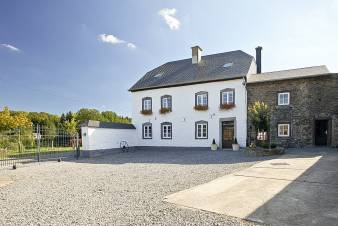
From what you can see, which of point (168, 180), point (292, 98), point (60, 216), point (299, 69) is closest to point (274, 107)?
point (292, 98)

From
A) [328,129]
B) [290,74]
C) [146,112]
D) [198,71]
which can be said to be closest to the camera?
[328,129]

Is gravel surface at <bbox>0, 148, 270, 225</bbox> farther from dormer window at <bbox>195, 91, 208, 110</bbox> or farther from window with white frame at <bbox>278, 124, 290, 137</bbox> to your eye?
dormer window at <bbox>195, 91, 208, 110</bbox>

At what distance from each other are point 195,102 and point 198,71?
297cm

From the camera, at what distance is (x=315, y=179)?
7109 millimetres

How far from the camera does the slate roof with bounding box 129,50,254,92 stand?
62.2ft

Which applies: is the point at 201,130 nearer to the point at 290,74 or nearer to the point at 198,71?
the point at 198,71

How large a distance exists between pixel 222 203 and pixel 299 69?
17.1m

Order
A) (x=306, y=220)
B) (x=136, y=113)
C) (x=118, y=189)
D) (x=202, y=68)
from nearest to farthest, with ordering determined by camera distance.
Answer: (x=306, y=220) < (x=118, y=189) < (x=202, y=68) < (x=136, y=113)

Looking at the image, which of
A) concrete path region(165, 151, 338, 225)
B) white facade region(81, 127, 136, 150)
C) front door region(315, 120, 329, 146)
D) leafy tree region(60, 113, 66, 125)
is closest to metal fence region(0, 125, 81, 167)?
white facade region(81, 127, 136, 150)

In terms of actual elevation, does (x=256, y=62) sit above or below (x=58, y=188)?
above

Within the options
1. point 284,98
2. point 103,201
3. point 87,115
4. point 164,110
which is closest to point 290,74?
point 284,98

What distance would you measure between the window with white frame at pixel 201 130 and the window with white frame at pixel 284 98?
18.1ft

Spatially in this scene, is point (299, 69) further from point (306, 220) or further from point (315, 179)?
point (306, 220)

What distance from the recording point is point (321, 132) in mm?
16875
